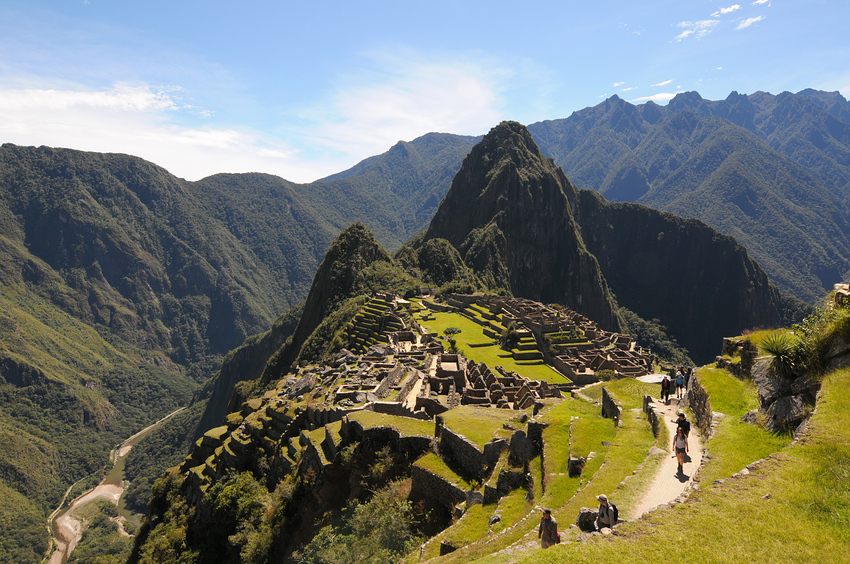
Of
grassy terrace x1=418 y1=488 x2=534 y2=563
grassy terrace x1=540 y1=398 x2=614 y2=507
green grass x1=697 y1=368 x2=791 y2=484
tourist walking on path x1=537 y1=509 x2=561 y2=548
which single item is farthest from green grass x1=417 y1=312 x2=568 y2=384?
tourist walking on path x1=537 y1=509 x2=561 y2=548

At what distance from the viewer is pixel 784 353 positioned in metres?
10.9

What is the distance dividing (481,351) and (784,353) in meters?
52.8

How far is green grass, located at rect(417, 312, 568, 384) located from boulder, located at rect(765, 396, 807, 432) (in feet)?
131

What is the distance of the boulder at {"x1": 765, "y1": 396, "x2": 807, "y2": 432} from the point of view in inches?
394

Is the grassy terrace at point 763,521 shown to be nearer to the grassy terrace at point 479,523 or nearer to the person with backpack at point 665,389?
the grassy terrace at point 479,523

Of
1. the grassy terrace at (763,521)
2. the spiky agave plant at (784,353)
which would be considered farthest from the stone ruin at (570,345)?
the grassy terrace at (763,521)

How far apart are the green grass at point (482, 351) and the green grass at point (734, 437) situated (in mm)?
37439

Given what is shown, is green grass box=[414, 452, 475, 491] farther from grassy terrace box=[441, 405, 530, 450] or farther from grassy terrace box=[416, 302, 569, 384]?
grassy terrace box=[416, 302, 569, 384]

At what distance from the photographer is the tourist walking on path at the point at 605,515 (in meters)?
8.42

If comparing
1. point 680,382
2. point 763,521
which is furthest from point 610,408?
point 763,521

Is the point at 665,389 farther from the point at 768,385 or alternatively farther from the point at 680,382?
the point at 768,385

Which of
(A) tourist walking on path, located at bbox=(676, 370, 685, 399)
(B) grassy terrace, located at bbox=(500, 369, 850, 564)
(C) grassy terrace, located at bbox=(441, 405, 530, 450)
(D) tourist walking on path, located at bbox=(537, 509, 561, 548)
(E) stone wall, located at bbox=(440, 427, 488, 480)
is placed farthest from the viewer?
(A) tourist walking on path, located at bbox=(676, 370, 685, 399)

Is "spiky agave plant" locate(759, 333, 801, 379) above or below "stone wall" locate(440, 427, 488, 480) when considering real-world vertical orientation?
above

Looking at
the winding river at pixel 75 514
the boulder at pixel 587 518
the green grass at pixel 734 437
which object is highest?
the green grass at pixel 734 437
